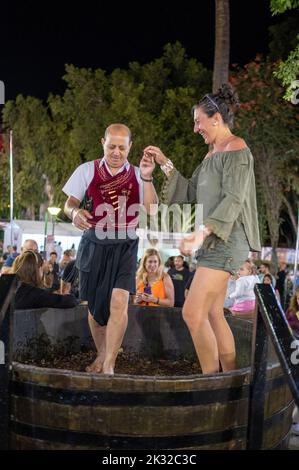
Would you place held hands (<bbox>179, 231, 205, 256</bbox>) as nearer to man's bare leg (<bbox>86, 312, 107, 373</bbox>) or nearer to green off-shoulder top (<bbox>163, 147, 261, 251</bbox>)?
green off-shoulder top (<bbox>163, 147, 261, 251</bbox>)

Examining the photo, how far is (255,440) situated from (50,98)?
114 feet

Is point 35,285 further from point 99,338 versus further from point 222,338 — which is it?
point 222,338

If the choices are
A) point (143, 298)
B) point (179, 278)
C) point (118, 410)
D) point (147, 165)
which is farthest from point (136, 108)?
point (118, 410)

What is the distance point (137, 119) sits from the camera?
90.6 ft

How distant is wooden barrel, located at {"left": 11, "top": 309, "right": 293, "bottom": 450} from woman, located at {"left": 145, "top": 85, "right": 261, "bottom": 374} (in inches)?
22.2

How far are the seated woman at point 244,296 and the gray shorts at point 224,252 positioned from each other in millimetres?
4095

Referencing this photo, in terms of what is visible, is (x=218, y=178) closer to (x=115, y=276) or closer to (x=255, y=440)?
(x=115, y=276)

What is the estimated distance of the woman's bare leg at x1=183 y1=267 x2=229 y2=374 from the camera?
10.9 ft

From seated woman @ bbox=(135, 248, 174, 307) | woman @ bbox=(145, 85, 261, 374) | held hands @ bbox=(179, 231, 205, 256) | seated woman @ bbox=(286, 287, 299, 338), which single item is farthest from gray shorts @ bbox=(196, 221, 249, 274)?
seated woman @ bbox=(286, 287, 299, 338)

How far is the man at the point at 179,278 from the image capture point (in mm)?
9062

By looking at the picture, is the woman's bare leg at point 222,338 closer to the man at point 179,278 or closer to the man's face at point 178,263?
the man at point 179,278

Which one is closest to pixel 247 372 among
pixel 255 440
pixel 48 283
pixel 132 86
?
pixel 255 440

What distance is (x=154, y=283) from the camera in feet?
24.2

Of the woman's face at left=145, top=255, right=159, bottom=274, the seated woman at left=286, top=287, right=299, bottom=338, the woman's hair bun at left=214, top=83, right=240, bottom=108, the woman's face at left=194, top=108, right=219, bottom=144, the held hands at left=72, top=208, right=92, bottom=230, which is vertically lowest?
the seated woman at left=286, top=287, right=299, bottom=338
